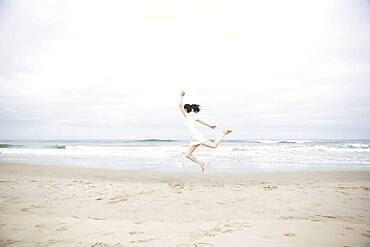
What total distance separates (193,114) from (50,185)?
410 centimetres

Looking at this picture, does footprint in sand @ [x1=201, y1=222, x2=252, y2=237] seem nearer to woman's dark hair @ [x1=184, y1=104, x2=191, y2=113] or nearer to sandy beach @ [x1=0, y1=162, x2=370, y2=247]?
sandy beach @ [x1=0, y1=162, x2=370, y2=247]

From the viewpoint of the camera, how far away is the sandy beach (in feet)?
10.7

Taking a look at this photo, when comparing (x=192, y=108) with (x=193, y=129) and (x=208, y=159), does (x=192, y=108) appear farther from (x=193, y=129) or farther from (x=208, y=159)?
(x=208, y=159)

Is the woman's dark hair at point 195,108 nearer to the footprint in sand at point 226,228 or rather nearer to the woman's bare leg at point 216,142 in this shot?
the woman's bare leg at point 216,142

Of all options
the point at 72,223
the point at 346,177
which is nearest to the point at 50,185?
the point at 72,223

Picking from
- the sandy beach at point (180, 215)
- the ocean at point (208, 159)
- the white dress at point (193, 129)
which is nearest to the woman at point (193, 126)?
the white dress at point (193, 129)

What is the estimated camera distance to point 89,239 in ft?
10.8

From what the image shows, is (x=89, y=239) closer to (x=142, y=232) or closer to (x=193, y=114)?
(x=142, y=232)

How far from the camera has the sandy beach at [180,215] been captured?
10.7ft

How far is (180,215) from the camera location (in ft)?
15.0

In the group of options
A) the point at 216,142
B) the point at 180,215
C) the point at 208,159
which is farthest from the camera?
the point at 208,159

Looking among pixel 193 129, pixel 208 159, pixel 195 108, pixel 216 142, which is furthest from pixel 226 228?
pixel 208 159

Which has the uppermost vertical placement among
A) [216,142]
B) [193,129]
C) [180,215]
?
[193,129]

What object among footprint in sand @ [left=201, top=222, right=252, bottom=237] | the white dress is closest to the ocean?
the white dress
